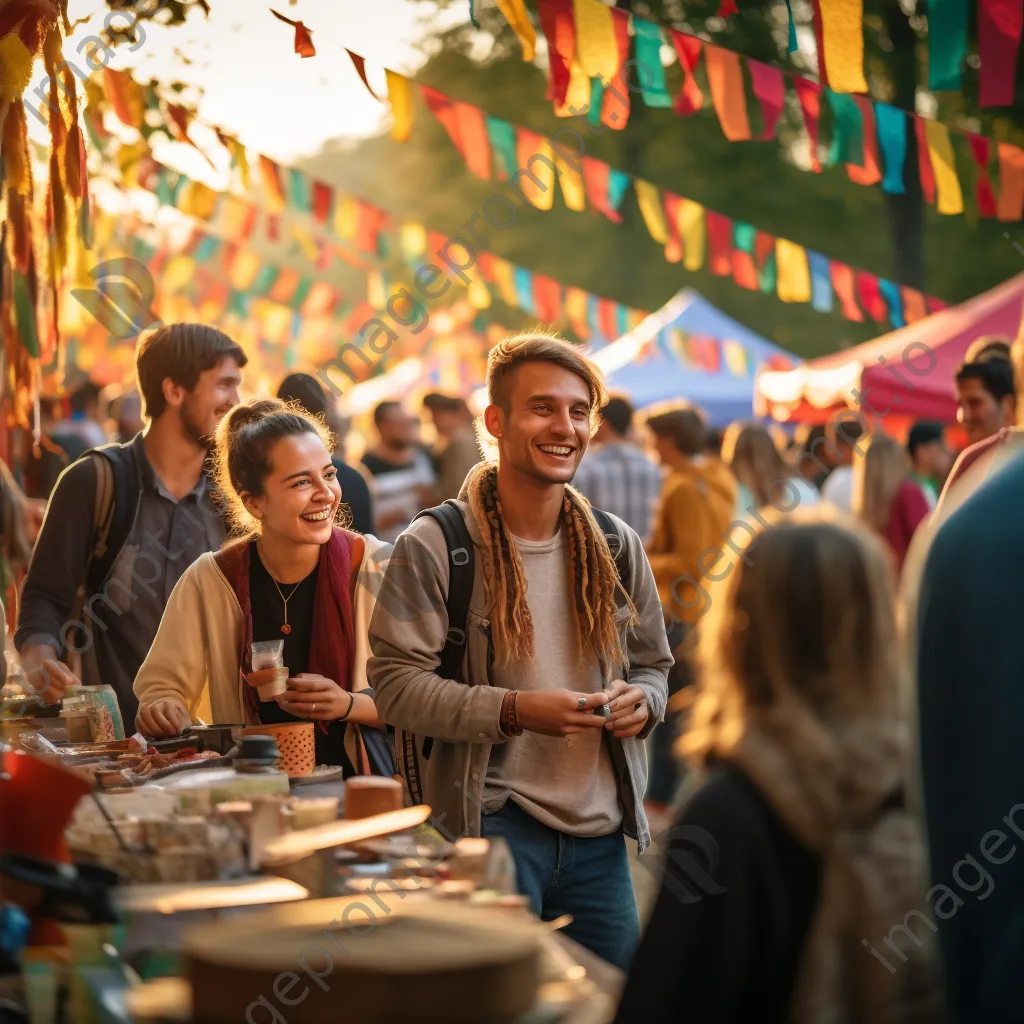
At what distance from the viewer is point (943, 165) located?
782 centimetres

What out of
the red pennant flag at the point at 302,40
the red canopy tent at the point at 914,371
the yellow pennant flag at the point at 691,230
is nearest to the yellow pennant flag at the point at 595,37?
the red pennant flag at the point at 302,40

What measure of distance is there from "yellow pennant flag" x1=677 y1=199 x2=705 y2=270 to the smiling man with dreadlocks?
23.5 feet

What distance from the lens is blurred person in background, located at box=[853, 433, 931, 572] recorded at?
812 centimetres

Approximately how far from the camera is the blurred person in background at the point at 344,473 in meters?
5.41

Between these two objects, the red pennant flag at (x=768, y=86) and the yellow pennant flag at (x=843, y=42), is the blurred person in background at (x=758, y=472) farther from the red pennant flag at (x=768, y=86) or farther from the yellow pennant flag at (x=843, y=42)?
the yellow pennant flag at (x=843, y=42)

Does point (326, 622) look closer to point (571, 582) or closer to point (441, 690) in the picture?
point (441, 690)

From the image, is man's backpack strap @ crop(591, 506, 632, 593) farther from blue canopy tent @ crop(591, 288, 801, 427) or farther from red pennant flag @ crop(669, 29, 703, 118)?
blue canopy tent @ crop(591, 288, 801, 427)

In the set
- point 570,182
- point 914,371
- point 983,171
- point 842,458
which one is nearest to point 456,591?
point 983,171

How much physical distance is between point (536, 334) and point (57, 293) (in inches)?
49.6

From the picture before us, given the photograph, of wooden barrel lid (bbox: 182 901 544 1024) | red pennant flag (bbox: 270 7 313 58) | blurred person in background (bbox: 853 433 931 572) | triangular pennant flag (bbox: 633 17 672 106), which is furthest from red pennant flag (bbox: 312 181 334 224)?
wooden barrel lid (bbox: 182 901 544 1024)

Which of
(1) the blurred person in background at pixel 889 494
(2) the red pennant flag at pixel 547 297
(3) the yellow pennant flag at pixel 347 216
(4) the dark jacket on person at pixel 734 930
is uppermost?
(3) the yellow pennant flag at pixel 347 216

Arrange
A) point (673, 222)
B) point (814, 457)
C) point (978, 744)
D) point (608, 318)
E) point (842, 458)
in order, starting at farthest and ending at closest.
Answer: point (608, 318) < point (673, 222) < point (814, 457) < point (842, 458) < point (978, 744)

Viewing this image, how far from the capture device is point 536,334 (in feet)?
13.1

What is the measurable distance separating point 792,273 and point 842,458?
1866 millimetres
